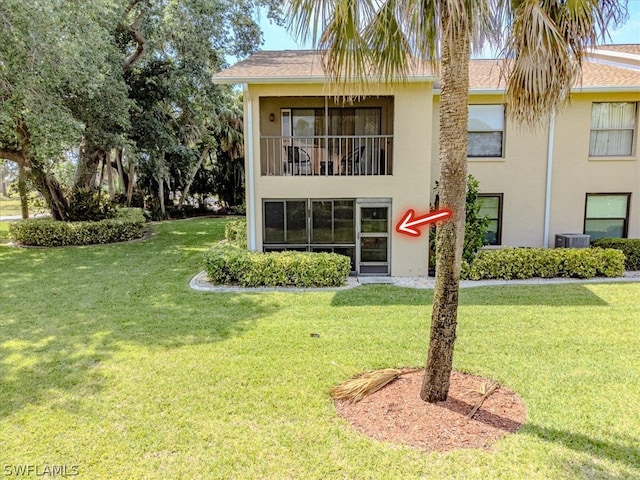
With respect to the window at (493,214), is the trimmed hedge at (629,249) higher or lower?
lower

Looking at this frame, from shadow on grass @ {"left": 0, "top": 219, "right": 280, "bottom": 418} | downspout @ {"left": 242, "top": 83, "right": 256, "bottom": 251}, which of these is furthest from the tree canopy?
downspout @ {"left": 242, "top": 83, "right": 256, "bottom": 251}

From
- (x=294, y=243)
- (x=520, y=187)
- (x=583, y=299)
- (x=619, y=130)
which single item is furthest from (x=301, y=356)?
(x=619, y=130)

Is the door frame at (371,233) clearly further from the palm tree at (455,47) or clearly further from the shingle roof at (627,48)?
the shingle roof at (627,48)

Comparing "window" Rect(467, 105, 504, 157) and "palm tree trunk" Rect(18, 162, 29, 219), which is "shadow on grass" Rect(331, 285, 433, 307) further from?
"palm tree trunk" Rect(18, 162, 29, 219)

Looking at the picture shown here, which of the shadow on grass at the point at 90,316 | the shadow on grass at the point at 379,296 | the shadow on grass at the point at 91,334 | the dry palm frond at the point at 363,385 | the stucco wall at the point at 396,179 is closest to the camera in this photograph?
the dry palm frond at the point at 363,385

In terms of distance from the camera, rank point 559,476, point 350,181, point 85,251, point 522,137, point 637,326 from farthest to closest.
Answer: point 85,251, point 522,137, point 350,181, point 637,326, point 559,476

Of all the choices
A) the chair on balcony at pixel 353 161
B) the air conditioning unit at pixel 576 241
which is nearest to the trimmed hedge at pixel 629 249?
the air conditioning unit at pixel 576 241

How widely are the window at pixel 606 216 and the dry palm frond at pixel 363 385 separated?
9707 millimetres

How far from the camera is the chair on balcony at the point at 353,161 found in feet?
35.8

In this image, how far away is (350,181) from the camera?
1034 cm

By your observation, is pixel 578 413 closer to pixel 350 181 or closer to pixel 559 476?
pixel 559 476

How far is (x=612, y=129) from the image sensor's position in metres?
11.5

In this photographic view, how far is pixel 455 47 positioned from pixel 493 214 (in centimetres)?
893

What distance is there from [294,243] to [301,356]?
17.0 feet
